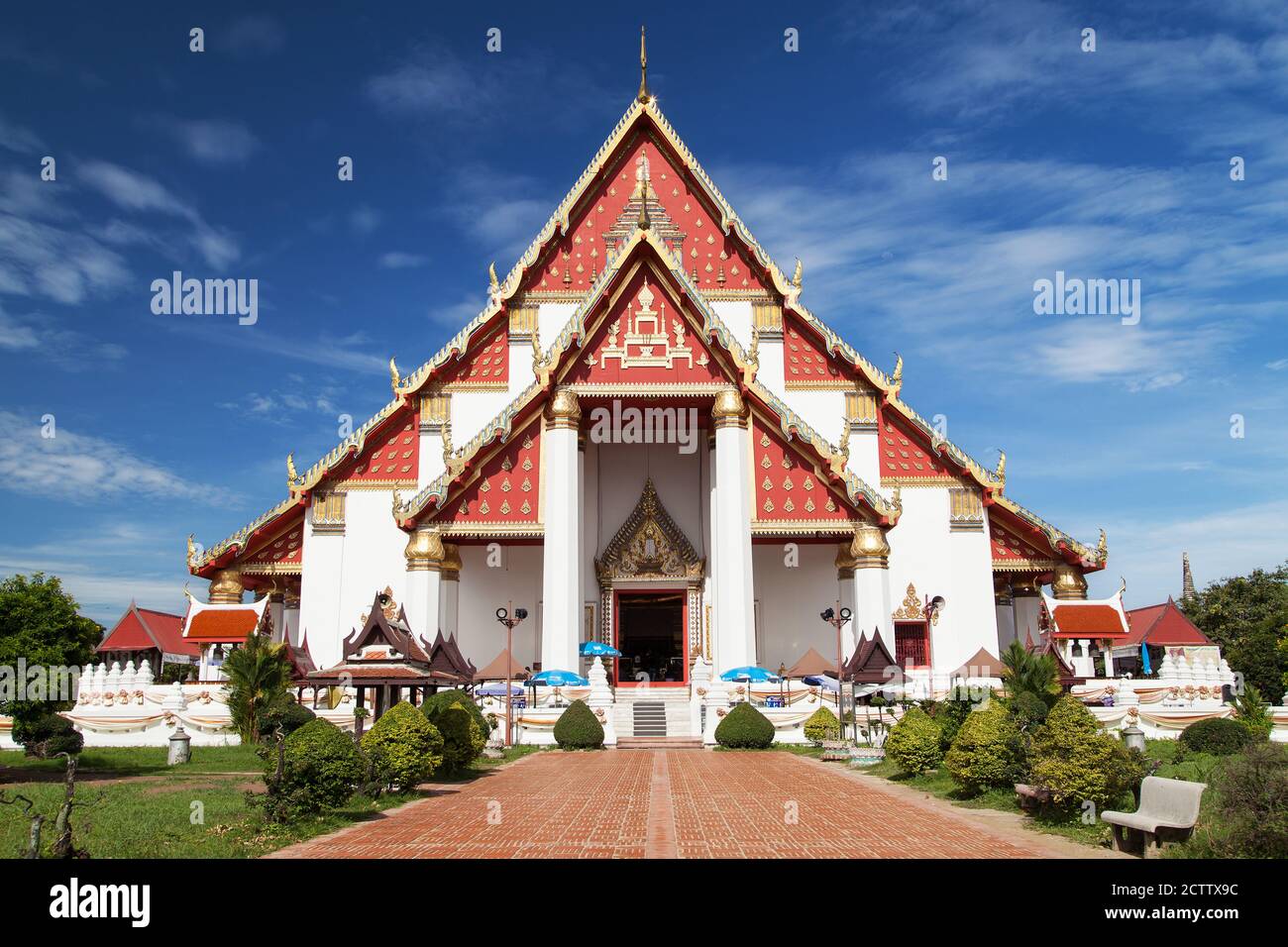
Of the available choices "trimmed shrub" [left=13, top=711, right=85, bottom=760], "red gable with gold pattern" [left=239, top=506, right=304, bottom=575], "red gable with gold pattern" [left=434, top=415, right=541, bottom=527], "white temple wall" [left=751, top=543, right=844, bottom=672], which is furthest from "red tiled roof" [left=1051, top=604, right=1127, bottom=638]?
"trimmed shrub" [left=13, top=711, right=85, bottom=760]

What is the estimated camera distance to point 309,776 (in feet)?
34.7

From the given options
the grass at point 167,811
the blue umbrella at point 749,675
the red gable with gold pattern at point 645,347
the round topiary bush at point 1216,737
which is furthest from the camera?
the red gable with gold pattern at point 645,347

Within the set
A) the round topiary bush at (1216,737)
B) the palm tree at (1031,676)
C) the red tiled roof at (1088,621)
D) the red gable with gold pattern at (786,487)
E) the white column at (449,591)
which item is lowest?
the round topiary bush at (1216,737)

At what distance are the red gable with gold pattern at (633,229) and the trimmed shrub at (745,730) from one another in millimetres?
14528

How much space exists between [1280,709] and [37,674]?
2384 centimetres

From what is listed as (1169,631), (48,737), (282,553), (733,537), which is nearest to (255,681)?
(48,737)

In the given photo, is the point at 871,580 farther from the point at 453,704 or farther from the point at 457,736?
the point at 457,736

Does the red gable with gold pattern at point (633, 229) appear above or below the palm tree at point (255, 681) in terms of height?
above

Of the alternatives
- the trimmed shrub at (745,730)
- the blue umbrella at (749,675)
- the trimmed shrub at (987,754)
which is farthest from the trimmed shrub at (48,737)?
the trimmed shrub at (987,754)

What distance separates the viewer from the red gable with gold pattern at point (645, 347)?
86.8 ft

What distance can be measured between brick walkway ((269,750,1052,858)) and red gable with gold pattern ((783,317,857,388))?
630 inches

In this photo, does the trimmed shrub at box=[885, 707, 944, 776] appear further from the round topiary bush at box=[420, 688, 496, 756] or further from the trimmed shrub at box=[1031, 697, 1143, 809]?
the round topiary bush at box=[420, 688, 496, 756]

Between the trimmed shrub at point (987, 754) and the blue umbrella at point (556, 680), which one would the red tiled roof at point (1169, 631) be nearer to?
the blue umbrella at point (556, 680)
